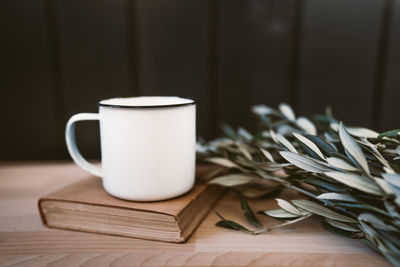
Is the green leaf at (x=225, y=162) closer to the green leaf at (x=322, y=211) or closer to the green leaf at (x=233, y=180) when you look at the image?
the green leaf at (x=233, y=180)

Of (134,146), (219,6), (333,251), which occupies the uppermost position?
(219,6)

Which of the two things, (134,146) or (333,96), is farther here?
(333,96)

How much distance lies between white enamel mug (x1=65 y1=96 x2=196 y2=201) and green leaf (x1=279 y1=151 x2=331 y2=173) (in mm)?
136

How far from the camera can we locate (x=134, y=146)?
36 centimetres

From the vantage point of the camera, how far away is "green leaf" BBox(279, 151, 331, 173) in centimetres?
33

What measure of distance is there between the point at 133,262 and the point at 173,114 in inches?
7.0

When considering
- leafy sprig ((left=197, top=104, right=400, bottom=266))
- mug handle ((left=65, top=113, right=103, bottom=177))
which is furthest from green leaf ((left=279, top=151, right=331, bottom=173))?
mug handle ((left=65, top=113, right=103, bottom=177))

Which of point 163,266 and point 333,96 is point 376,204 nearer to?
point 163,266

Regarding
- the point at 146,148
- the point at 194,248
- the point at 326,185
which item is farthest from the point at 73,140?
the point at 326,185

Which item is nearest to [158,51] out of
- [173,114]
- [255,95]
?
[255,95]

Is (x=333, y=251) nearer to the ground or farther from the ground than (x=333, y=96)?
nearer to the ground

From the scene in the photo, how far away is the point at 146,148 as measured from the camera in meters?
0.36

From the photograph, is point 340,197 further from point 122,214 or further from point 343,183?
point 122,214

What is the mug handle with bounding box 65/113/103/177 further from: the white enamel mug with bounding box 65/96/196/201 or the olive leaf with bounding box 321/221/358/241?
the olive leaf with bounding box 321/221/358/241
